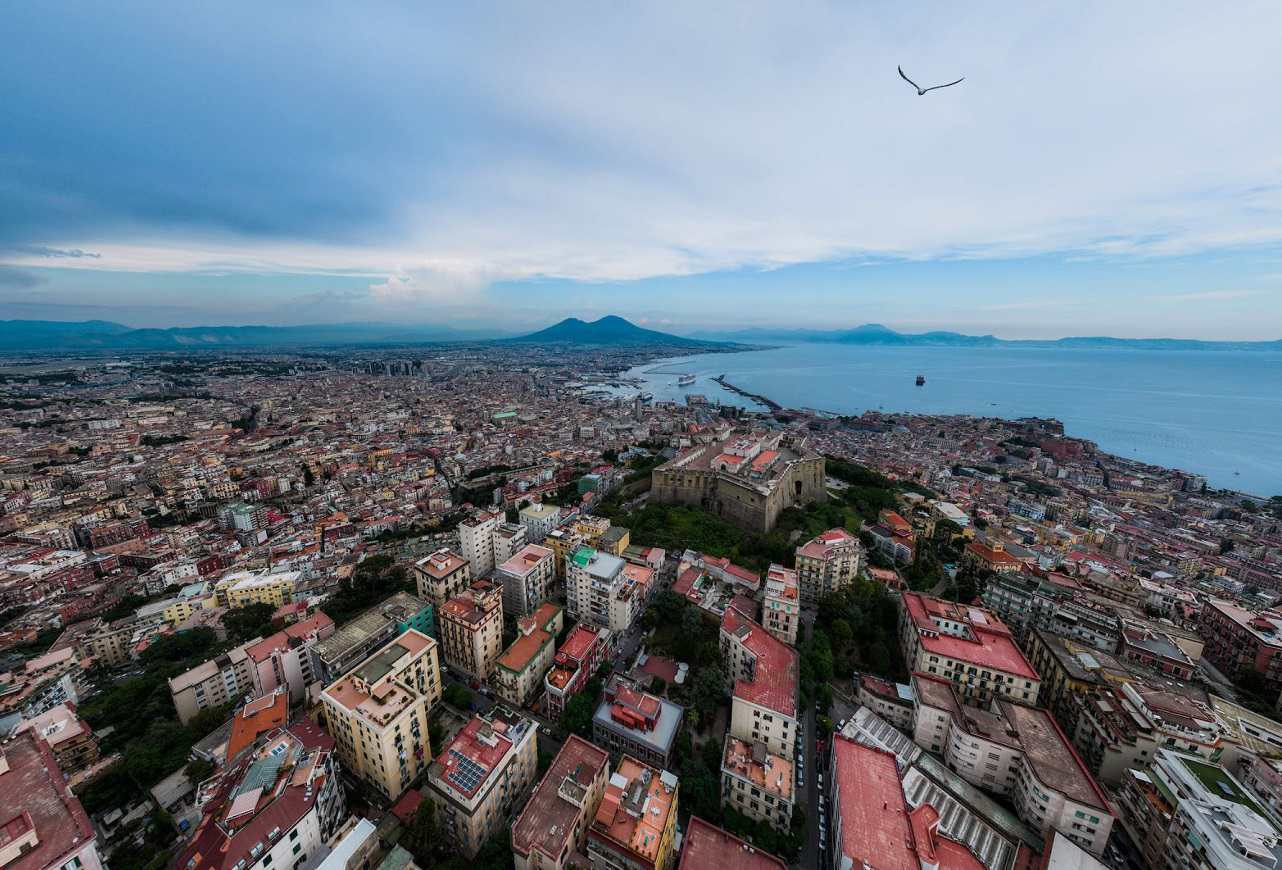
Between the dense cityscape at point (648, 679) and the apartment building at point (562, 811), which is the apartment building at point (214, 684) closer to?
the dense cityscape at point (648, 679)

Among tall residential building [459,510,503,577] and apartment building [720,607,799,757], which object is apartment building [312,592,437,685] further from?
apartment building [720,607,799,757]

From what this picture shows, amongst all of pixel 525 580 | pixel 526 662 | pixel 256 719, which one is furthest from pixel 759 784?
pixel 256 719

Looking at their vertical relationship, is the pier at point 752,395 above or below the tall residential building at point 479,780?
below

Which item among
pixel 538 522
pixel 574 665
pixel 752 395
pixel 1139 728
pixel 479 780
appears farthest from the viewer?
Answer: pixel 752 395

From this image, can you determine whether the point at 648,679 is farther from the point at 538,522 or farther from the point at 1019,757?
the point at 538,522

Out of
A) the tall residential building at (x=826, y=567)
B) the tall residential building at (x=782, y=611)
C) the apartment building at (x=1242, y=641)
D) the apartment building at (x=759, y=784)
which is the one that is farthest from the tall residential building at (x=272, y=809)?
the apartment building at (x=1242, y=641)
